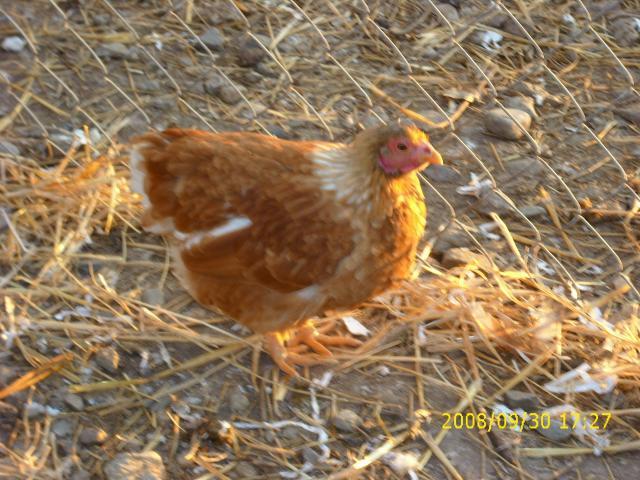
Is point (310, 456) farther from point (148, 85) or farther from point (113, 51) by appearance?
point (113, 51)

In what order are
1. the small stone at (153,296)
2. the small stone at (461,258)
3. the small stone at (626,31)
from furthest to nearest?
the small stone at (626,31), the small stone at (461,258), the small stone at (153,296)

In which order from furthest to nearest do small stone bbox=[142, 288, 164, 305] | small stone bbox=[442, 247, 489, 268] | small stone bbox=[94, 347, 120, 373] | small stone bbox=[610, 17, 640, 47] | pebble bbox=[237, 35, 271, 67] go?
small stone bbox=[610, 17, 640, 47]
pebble bbox=[237, 35, 271, 67]
small stone bbox=[442, 247, 489, 268]
small stone bbox=[142, 288, 164, 305]
small stone bbox=[94, 347, 120, 373]

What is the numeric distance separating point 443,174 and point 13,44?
1806 mm

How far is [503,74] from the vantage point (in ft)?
11.7

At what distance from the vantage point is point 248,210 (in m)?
2.44

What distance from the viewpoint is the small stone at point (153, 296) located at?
9.04ft

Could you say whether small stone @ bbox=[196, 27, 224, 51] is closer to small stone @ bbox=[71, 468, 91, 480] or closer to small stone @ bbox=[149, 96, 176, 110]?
small stone @ bbox=[149, 96, 176, 110]

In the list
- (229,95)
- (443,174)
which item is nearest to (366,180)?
(443,174)

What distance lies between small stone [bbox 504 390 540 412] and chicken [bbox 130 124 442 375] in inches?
18.9

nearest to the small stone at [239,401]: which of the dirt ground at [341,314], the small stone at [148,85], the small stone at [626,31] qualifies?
the dirt ground at [341,314]

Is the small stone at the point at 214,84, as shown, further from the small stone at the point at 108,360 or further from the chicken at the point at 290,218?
the small stone at the point at 108,360

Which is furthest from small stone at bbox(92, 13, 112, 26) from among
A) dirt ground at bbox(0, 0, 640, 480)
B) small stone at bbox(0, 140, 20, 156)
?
small stone at bbox(0, 140, 20, 156)

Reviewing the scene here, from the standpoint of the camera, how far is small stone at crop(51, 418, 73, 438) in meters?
2.30

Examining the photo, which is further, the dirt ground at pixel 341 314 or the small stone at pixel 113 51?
the small stone at pixel 113 51
